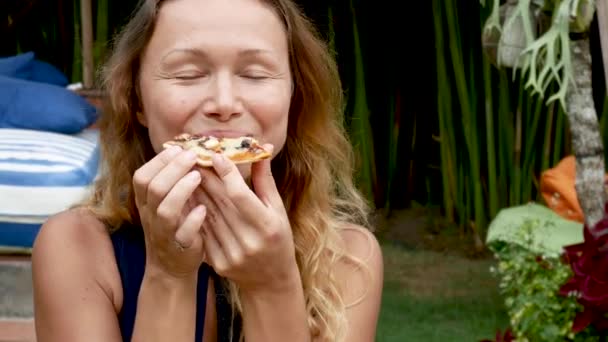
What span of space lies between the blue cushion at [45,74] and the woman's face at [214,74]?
104 inches

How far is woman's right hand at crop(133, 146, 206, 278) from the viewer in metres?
1.38

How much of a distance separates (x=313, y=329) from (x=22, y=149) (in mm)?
1730

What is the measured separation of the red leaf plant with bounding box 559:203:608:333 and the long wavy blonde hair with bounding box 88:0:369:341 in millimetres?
1086

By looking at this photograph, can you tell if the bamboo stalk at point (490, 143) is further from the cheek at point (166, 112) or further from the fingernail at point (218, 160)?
the fingernail at point (218, 160)

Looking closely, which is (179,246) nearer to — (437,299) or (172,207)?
(172,207)

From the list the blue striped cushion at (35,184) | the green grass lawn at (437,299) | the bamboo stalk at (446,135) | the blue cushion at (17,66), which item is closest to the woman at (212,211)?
the blue striped cushion at (35,184)

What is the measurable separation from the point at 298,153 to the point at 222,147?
35cm

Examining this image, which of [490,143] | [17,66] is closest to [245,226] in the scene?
[17,66]

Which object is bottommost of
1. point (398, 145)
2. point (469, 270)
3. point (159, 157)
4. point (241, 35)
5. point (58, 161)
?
point (469, 270)

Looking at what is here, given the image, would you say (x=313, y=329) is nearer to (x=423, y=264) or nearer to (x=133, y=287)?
(x=133, y=287)

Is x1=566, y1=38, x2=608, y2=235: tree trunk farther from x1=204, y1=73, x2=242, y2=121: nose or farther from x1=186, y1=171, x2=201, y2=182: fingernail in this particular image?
x1=186, y1=171, x2=201, y2=182: fingernail

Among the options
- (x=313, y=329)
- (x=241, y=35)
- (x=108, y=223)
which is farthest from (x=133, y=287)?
(x=241, y=35)

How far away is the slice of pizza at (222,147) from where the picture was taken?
55.2 inches

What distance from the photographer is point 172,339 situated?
4.98ft
